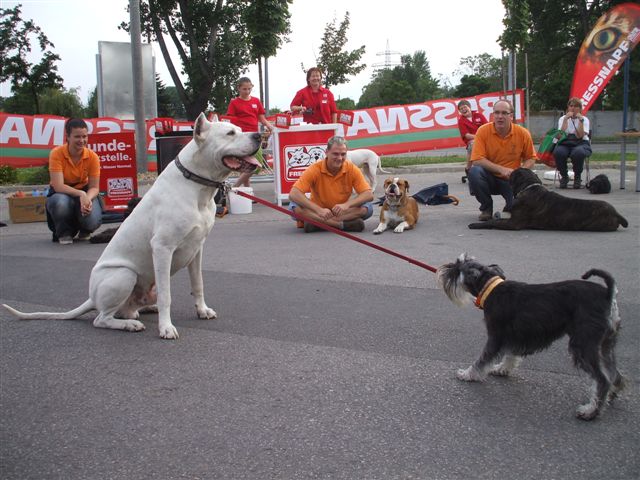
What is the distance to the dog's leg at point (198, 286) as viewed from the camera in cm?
448

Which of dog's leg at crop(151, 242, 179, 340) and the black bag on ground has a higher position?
the black bag on ground

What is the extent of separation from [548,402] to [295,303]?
7.93 feet

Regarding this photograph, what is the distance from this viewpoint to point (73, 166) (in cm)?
804

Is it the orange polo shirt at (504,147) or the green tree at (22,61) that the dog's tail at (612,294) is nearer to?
the orange polo shirt at (504,147)

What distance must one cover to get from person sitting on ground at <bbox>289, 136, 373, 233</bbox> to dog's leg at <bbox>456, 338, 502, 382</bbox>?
494 centimetres

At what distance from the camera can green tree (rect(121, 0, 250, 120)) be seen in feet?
104

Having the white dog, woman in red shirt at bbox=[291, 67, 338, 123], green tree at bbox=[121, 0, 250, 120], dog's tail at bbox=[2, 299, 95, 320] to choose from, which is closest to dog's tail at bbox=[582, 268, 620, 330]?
dog's tail at bbox=[2, 299, 95, 320]

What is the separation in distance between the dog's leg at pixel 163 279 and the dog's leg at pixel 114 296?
25 cm

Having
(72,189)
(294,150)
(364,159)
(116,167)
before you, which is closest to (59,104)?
(116,167)

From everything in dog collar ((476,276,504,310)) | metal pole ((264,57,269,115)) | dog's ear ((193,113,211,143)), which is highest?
metal pole ((264,57,269,115))

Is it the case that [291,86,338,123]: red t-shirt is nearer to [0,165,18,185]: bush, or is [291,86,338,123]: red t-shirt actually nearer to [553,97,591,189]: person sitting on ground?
[553,97,591,189]: person sitting on ground

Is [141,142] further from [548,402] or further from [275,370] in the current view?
[548,402]

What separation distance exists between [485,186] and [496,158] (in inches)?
18.0

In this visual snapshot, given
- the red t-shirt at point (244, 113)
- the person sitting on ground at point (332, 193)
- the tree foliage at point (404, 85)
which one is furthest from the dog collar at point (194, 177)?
the tree foliage at point (404, 85)
